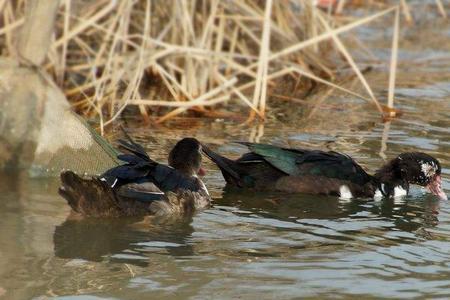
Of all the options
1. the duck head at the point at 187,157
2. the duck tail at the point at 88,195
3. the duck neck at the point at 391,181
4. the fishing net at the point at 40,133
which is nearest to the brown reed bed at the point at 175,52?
the fishing net at the point at 40,133

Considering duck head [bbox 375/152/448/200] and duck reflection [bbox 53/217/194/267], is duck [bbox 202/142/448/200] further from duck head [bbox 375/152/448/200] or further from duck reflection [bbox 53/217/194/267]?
duck reflection [bbox 53/217/194/267]

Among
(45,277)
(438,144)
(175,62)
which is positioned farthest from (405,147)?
(45,277)

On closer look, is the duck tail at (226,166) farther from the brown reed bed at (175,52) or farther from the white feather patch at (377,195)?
the brown reed bed at (175,52)

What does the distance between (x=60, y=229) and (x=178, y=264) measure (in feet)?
3.87

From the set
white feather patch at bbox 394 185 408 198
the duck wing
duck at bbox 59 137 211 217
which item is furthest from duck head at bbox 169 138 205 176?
white feather patch at bbox 394 185 408 198

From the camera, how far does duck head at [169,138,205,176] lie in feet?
28.6

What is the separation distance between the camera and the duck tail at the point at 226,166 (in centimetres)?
895

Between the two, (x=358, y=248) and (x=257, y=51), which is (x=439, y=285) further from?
(x=257, y=51)

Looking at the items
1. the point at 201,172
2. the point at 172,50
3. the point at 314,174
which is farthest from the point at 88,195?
the point at 172,50

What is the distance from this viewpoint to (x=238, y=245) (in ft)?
23.7

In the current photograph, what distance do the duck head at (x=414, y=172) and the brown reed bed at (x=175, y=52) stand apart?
164cm

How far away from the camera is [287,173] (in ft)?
29.7

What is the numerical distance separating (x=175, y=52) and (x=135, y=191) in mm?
3679

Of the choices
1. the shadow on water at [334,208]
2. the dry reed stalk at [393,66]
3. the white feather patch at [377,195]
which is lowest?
the shadow on water at [334,208]
